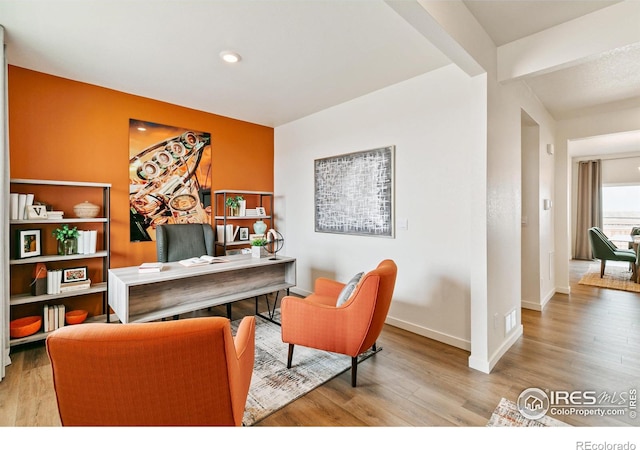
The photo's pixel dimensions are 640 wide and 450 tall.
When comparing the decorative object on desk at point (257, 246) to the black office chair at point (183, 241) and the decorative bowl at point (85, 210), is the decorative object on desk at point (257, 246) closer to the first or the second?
the black office chair at point (183, 241)

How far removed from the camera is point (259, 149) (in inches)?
184

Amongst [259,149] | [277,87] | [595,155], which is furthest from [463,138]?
[595,155]

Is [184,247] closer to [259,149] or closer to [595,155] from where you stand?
[259,149]

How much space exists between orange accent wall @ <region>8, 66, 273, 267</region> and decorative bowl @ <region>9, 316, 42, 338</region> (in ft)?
2.70

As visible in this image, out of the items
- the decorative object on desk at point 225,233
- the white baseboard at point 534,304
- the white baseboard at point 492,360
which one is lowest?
the white baseboard at point 492,360

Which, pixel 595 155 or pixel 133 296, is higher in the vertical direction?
pixel 595 155

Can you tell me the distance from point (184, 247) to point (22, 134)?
71.1 inches

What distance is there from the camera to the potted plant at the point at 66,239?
9.50 ft

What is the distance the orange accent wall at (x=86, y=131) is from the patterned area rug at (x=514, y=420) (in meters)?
3.70

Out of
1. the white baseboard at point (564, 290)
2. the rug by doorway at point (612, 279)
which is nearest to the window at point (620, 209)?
A: the rug by doorway at point (612, 279)

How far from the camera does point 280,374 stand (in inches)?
89.0

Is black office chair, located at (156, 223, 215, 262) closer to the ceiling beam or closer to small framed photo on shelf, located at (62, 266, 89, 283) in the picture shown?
small framed photo on shelf, located at (62, 266, 89, 283)
